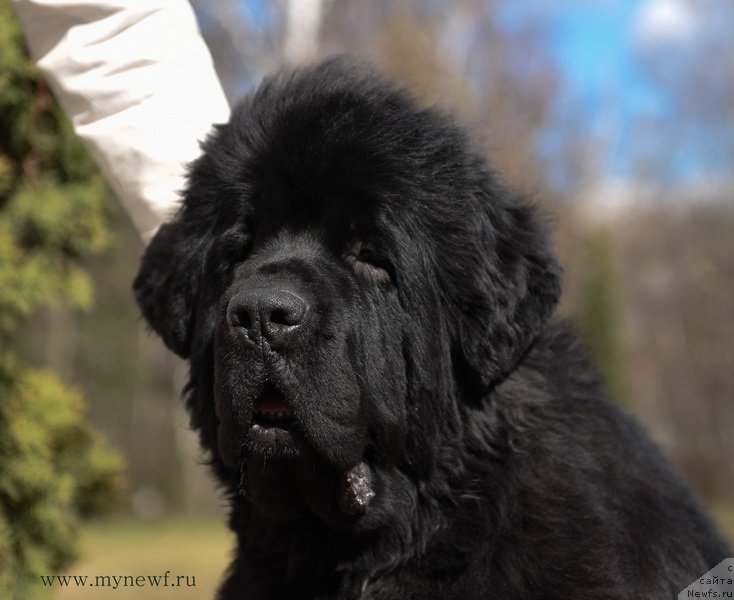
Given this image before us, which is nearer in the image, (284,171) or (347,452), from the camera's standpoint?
(347,452)

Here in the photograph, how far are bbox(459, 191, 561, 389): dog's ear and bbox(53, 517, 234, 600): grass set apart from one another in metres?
1.81

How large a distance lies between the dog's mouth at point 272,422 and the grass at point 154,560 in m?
1.61

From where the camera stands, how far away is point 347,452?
2400 millimetres

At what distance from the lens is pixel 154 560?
9344 mm

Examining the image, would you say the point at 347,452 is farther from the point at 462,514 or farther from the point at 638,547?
the point at 638,547

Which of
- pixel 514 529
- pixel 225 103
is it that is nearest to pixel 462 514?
pixel 514 529

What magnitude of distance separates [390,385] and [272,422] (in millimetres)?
353

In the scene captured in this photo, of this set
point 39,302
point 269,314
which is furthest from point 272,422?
point 39,302

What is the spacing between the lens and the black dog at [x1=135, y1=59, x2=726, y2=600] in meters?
2.40

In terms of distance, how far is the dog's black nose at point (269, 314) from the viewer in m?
2.29

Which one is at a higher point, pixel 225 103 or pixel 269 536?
pixel 225 103

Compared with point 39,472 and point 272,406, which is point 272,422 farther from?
point 39,472

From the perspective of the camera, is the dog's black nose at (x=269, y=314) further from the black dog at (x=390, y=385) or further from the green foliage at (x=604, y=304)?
the green foliage at (x=604, y=304)

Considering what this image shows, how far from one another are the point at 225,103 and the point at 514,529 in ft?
6.06
